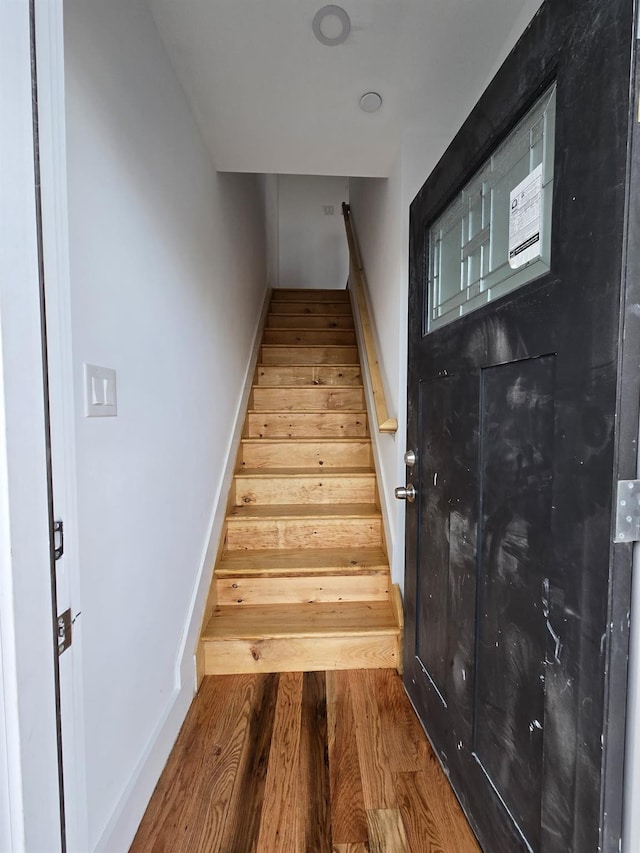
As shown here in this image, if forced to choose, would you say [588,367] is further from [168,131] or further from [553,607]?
[168,131]

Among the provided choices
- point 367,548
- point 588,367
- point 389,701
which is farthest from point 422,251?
point 389,701

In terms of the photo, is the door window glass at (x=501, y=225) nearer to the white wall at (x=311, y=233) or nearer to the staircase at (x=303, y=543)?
the staircase at (x=303, y=543)

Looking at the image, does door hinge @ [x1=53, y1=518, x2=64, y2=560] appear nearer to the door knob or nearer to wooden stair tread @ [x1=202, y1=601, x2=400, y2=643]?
the door knob

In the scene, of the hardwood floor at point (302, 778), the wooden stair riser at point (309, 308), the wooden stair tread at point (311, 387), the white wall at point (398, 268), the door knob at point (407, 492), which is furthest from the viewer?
the wooden stair riser at point (309, 308)

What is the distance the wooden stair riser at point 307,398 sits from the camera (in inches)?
106

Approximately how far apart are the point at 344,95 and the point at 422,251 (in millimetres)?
644

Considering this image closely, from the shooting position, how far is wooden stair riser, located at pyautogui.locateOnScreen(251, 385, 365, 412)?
2691mm

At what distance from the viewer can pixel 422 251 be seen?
129 cm

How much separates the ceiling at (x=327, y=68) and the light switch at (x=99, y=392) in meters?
1.06

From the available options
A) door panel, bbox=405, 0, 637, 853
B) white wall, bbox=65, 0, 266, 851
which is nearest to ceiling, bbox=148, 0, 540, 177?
white wall, bbox=65, 0, 266, 851

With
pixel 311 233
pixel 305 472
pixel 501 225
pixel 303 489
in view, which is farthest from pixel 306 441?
pixel 311 233

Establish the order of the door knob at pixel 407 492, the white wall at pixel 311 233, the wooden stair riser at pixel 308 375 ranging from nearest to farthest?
the door knob at pixel 407 492 → the wooden stair riser at pixel 308 375 → the white wall at pixel 311 233

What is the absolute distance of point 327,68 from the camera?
49.3 inches

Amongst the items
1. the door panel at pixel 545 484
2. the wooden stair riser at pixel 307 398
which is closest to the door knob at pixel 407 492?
the door panel at pixel 545 484
